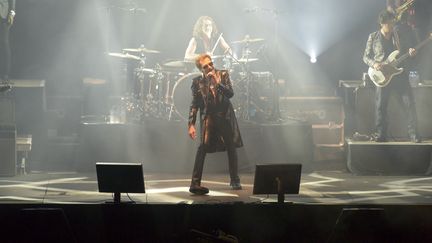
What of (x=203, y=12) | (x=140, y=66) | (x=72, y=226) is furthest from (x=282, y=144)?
(x=72, y=226)

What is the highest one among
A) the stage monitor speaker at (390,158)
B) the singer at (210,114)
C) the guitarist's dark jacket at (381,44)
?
the guitarist's dark jacket at (381,44)

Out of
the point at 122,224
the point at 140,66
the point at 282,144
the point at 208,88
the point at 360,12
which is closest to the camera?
the point at 122,224

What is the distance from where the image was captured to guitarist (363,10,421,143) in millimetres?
13211

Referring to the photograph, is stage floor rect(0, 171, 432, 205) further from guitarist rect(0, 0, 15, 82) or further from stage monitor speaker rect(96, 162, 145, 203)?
guitarist rect(0, 0, 15, 82)

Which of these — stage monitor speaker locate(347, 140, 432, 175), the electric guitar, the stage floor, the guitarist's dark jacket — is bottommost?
the stage floor

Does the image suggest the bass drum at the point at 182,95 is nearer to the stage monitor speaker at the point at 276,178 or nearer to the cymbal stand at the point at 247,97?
the cymbal stand at the point at 247,97

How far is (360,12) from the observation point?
16016mm

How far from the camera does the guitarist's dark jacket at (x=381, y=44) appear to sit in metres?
13.2

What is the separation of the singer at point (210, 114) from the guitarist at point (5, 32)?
16.0 ft

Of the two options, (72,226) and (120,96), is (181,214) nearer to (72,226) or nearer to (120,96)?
(72,226)

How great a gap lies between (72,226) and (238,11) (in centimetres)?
856

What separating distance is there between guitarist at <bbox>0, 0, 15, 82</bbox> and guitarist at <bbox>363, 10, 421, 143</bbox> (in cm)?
660

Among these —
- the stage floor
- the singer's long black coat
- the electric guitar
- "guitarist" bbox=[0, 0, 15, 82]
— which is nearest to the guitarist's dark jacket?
the electric guitar

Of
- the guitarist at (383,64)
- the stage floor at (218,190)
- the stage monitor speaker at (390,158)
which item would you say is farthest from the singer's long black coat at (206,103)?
the guitarist at (383,64)
